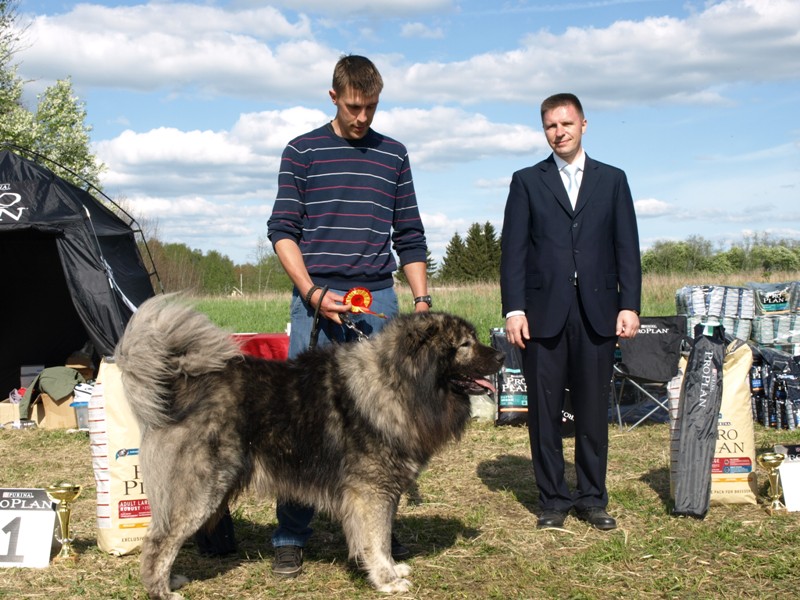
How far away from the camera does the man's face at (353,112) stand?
3633 millimetres

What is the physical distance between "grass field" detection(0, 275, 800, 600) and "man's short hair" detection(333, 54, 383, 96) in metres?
2.33

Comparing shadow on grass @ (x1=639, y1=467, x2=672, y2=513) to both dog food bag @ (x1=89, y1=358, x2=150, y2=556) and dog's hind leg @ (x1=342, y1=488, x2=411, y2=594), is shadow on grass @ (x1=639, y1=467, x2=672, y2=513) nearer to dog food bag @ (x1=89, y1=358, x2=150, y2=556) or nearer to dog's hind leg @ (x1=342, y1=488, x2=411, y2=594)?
dog's hind leg @ (x1=342, y1=488, x2=411, y2=594)

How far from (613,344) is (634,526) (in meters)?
1.04

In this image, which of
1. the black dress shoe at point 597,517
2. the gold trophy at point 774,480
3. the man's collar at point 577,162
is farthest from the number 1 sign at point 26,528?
the gold trophy at point 774,480

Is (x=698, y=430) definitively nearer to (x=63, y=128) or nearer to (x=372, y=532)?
(x=372, y=532)

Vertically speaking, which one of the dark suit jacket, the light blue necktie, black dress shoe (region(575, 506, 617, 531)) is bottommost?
black dress shoe (region(575, 506, 617, 531))

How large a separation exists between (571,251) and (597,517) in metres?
1.52

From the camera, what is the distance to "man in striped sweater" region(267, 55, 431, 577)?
368 cm

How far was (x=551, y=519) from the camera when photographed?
14.3ft

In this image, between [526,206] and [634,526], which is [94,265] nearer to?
[526,206]

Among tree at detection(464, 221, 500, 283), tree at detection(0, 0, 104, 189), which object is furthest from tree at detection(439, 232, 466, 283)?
tree at detection(0, 0, 104, 189)

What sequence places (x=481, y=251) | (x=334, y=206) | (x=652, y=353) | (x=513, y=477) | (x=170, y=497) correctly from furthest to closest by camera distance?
(x=481, y=251) → (x=652, y=353) → (x=513, y=477) → (x=334, y=206) → (x=170, y=497)

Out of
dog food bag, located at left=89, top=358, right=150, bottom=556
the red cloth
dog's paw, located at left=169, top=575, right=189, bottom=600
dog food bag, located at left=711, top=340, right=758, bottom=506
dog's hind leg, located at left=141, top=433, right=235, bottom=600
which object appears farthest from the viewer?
the red cloth

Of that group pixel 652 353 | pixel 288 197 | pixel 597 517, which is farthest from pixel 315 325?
pixel 652 353
